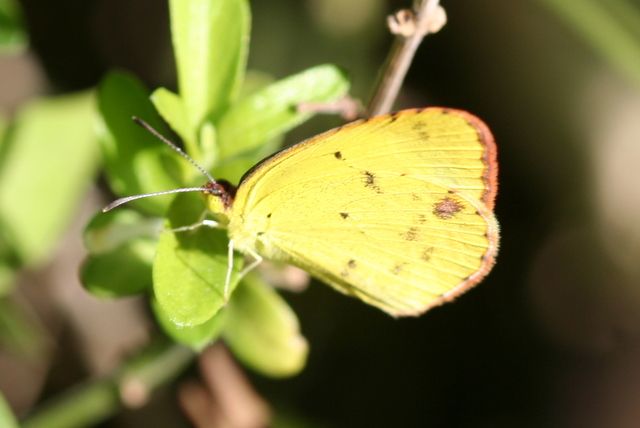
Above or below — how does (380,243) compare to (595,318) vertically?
above

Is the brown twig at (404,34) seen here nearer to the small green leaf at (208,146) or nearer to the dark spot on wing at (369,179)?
the dark spot on wing at (369,179)

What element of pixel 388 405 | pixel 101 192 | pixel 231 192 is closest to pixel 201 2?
pixel 231 192

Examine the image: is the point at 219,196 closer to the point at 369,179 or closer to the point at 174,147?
the point at 174,147

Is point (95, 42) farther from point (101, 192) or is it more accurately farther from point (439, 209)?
point (439, 209)

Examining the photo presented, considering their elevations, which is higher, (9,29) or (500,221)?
(9,29)

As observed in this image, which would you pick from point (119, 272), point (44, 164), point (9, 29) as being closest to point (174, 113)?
point (119, 272)

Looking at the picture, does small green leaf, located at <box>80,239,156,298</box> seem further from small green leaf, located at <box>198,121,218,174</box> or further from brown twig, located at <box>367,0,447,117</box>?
brown twig, located at <box>367,0,447,117</box>
